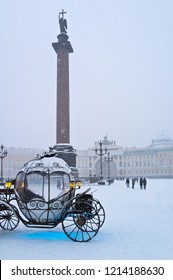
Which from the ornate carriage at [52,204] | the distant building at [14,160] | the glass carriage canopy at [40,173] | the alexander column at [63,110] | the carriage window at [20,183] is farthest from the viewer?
the distant building at [14,160]

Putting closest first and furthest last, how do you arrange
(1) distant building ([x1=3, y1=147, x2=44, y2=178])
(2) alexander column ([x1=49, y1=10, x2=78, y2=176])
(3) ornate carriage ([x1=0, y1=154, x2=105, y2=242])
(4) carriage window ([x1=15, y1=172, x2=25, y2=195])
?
(3) ornate carriage ([x1=0, y1=154, x2=105, y2=242]) < (4) carriage window ([x1=15, y1=172, x2=25, y2=195]) < (2) alexander column ([x1=49, y1=10, x2=78, y2=176]) < (1) distant building ([x1=3, y1=147, x2=44, y2=178])

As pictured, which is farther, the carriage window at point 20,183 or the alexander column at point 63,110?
the alexander column at point 63,110

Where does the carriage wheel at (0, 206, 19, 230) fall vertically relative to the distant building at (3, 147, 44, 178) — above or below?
below

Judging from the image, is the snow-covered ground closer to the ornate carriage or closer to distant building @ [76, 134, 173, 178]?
the ornate carriage

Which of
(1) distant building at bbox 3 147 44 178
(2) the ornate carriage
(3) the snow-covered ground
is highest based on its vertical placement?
(1) distant building at bbox 3 147 44 178

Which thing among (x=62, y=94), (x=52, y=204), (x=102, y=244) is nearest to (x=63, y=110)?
(x=62, y=94)

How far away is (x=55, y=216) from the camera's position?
7.89m

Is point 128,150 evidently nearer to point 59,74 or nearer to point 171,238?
point 59,74

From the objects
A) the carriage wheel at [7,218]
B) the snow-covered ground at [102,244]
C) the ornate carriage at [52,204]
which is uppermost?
the ornate carriage at [52,204]

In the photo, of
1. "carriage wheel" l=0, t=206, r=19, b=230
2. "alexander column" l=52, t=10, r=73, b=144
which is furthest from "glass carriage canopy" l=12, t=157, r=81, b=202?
"alexander column" l=52, t=10, r=73, b=144

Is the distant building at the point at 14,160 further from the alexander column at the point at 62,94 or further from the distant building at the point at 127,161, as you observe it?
the alexander column at the point at 62,94

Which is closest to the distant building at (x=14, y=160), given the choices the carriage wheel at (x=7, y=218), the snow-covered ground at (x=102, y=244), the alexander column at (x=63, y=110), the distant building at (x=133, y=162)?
the distant building at (x=133, y=162)

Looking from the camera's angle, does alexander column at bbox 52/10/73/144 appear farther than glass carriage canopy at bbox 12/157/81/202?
Yes
